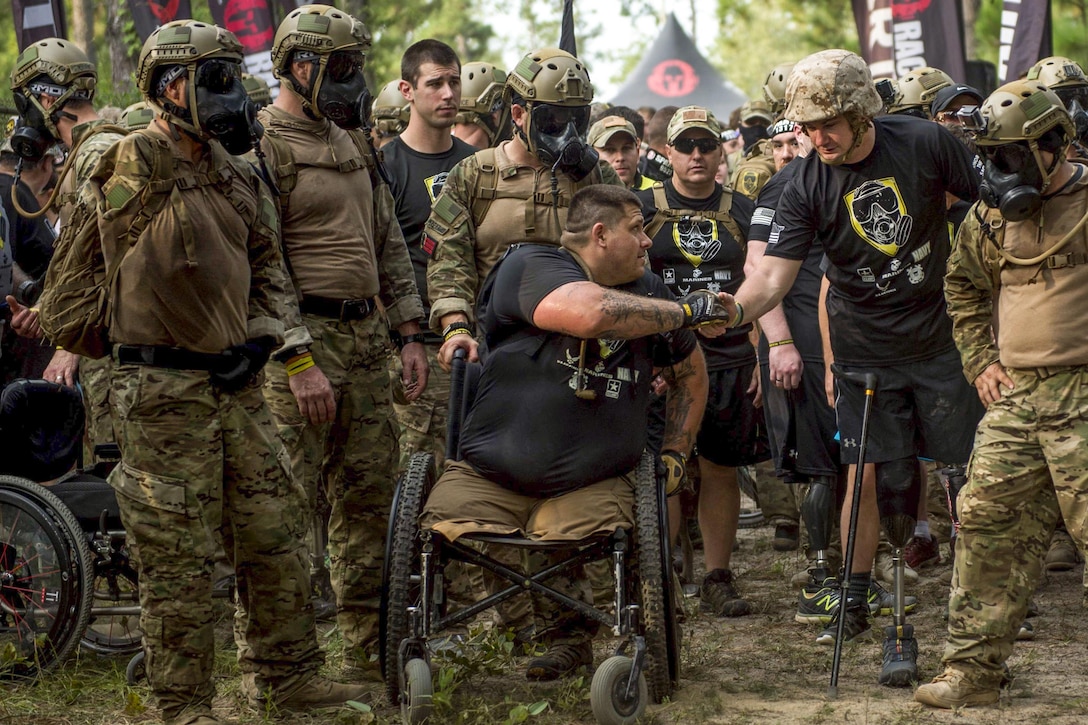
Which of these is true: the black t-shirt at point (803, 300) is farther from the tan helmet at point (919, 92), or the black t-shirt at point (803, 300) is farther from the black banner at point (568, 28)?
the black banner at point (568, 28)

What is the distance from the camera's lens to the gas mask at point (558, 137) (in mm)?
6617

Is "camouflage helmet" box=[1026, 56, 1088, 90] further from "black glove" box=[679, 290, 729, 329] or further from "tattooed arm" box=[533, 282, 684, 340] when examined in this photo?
"tattooed arm" box=[533, 282, 684, 340]

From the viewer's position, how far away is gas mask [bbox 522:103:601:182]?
6.62 m

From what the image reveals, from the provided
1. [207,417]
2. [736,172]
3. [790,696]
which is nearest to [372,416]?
[207,417]

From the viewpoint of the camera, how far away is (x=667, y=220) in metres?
7.52

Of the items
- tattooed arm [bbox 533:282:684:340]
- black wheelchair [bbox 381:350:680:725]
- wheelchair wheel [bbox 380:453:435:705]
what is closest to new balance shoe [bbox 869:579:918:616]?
black wheelchair [bbox 381:350:680:725]

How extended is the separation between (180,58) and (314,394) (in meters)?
1.40

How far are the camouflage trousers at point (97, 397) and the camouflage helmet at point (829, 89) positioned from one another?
124 inches

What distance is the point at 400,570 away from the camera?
5152 mm

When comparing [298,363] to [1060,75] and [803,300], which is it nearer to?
[803,300]

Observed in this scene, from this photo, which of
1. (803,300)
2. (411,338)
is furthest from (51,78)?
(803,300)

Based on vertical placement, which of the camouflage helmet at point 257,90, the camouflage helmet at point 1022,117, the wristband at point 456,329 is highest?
the camouflage helmet at point 257,90

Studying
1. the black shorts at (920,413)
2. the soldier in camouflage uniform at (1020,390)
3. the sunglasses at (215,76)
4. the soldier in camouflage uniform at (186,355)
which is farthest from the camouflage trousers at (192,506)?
the black shorts at (920,413)

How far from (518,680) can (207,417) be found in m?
1.73
